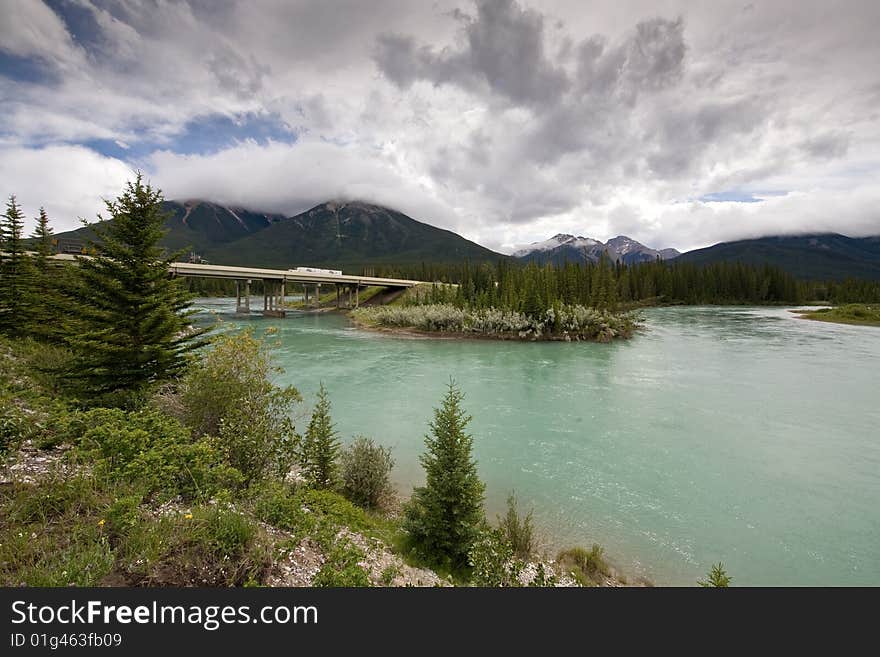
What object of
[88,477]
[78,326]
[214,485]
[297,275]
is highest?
[297,275]

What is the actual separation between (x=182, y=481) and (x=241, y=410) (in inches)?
144

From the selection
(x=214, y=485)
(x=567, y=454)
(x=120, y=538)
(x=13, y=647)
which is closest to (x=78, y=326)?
(x=214, y=485)

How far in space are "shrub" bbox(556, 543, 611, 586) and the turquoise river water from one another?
587 mm

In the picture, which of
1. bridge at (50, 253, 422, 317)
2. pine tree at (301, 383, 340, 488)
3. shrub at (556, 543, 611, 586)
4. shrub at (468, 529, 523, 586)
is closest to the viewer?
shrub at (468, 529, 523, 586)

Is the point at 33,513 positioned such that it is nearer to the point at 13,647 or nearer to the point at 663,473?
the point at 13,647

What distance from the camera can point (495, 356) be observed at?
136ft

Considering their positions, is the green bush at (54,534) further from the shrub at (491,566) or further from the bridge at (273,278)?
the bridge at (273,278)

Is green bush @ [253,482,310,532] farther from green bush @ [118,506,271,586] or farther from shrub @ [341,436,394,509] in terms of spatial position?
shrub @ [341,436,394,509]

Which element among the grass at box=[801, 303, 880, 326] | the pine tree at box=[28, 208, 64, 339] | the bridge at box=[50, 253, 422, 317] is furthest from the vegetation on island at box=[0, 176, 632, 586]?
the grass at box=[801, 303, 880, 326]

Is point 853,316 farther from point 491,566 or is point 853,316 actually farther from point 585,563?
point 491,566

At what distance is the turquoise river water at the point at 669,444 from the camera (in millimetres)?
10539

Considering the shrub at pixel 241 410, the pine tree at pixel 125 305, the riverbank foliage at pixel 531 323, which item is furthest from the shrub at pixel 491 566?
the riverbank foliage at pixel 531 323

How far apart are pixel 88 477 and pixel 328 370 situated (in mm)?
26172

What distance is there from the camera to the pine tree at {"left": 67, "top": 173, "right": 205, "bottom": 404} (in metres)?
13.9
